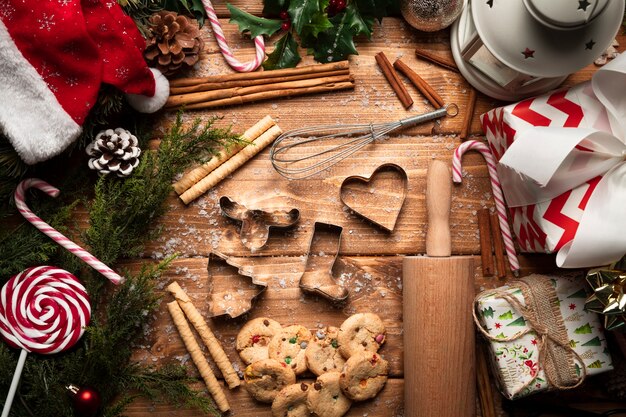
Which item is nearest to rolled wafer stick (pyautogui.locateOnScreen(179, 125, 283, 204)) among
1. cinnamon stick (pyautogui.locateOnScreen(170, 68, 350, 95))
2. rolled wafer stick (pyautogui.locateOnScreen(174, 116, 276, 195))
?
rolled wafer stick (pyautogui.locateOnScreen(174, 116, 276, 195))

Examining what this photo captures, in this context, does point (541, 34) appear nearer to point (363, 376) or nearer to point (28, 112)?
point (363, 376)

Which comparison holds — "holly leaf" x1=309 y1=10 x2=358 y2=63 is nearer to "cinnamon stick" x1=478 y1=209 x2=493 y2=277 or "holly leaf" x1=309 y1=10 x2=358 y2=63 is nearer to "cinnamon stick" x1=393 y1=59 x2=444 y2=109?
"cinnamon stick" x1=393 y1=59 x2=444 y2=109

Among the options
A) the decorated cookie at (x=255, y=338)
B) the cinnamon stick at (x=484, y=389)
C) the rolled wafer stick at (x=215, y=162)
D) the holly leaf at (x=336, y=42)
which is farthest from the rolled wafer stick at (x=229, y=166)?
the cinnamon stick at (x=484, y=389)

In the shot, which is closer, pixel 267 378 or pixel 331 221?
pixel 267 378

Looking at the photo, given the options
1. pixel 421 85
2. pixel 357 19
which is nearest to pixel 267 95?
pixel 357 19

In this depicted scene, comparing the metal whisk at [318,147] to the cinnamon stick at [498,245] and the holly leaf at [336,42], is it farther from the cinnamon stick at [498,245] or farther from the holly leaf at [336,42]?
the cinnamon stick at [498,245]
